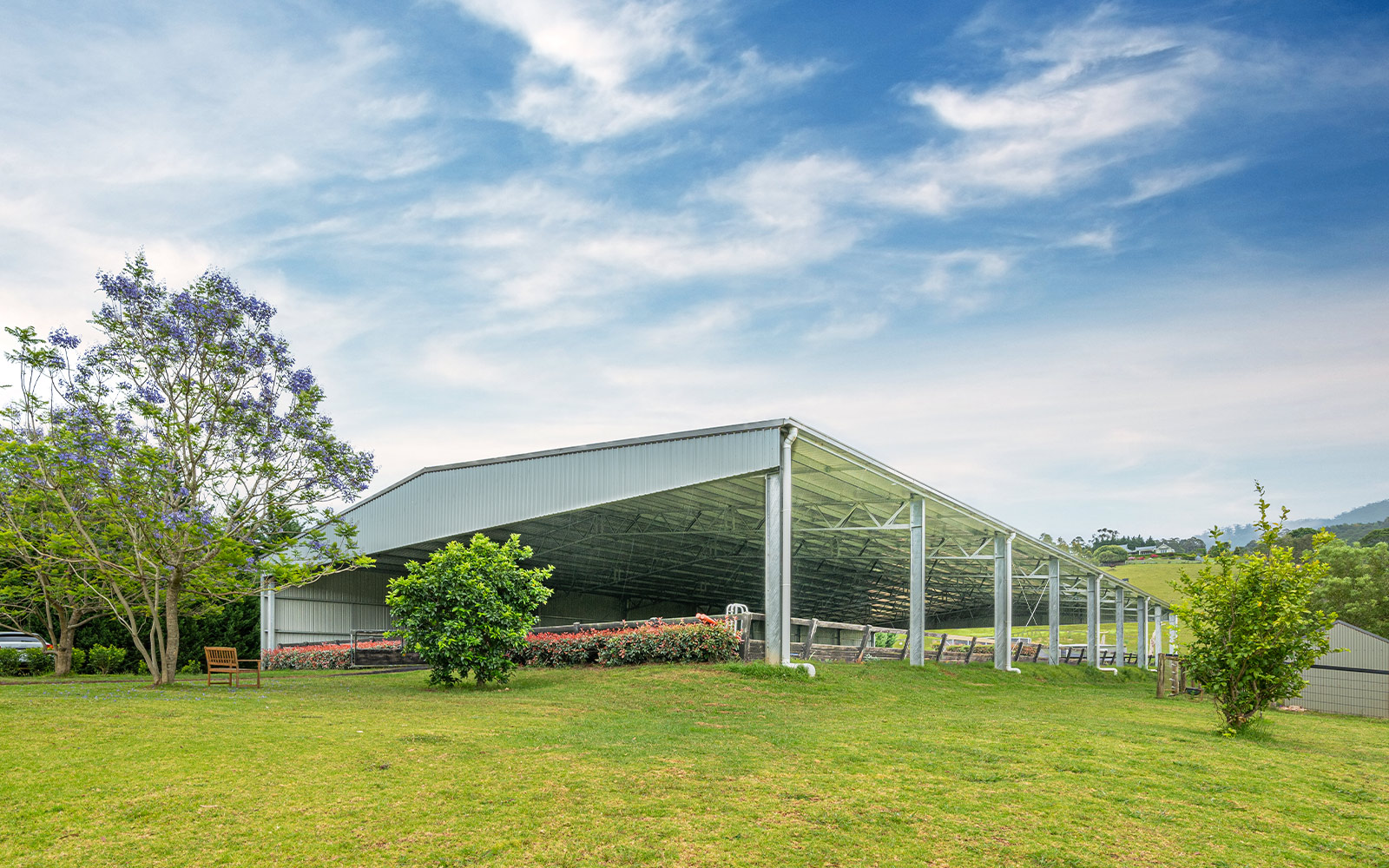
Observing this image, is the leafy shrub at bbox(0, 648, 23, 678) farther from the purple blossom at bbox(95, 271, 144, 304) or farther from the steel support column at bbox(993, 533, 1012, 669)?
the steel support column at bbox(993, 533, 1012, 669)

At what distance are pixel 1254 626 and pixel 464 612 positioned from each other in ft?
39.0

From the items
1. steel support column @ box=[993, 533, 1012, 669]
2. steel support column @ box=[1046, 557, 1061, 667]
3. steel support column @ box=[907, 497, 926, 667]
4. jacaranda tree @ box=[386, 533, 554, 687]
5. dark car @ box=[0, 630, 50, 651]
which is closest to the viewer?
jacaranda tree @ box=[386, 533, 554, 687]

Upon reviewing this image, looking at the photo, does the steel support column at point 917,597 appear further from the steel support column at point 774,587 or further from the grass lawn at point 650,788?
the grass lawn at point 650,788

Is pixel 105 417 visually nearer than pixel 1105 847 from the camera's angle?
No

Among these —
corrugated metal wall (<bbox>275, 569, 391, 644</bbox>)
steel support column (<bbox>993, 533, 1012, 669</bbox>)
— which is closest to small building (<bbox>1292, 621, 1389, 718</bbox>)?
steel support column (<bbox>993, 533, 1012, 669</bbox>)

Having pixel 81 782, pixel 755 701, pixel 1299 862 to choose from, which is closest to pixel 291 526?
pixel 755 701

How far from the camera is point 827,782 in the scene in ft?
25.0

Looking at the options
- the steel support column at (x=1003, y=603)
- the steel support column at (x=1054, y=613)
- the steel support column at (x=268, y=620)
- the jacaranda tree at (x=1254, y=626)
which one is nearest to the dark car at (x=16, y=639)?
the steel support column at (x=268, y=620)

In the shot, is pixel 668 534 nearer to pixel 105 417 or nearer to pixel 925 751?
pixel 105 417

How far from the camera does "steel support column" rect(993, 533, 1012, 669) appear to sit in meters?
24.1

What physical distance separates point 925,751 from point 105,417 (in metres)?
15.0

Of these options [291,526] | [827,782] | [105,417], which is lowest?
[827,782]

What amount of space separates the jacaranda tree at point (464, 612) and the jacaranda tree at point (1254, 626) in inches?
404

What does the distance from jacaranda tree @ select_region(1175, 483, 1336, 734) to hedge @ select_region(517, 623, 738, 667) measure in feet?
27.6
